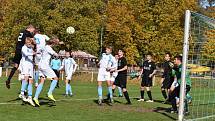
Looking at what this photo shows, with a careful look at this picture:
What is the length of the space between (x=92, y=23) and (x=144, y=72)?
36.2 metres

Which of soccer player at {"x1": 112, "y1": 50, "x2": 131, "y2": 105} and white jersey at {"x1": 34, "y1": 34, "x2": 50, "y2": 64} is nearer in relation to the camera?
white jersey at {"x1": 34, "y1": 34, "x2": 50, "y2": 64}

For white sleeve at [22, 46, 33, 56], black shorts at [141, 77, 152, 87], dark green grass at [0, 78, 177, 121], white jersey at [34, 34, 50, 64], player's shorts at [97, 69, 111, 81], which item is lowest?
dark green grass at [0, 78, 177, 121]

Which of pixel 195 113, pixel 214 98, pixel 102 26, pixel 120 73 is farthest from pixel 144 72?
pixel 102 26

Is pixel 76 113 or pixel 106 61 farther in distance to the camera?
pixel 106 61

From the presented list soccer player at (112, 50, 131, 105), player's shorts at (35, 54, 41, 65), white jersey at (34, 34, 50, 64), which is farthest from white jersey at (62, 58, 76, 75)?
white jersey at (34, 34, 50, 64)

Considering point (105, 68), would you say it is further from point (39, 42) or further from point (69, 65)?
point (69, 65)

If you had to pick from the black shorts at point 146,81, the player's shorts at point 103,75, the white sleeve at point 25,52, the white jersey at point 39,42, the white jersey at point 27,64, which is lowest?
the black shorts at point 146,81

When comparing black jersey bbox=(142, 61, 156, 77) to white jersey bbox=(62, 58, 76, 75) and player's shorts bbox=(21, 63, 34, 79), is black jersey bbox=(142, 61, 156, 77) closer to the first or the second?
white jersey bbox=(62, 58, 76, 75)

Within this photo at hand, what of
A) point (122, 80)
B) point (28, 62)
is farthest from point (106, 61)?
point (28, 62)

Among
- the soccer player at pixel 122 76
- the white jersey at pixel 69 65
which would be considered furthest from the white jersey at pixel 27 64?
the white jersey at pixel 69 65

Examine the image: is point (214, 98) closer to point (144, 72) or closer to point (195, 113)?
point (144, 72)

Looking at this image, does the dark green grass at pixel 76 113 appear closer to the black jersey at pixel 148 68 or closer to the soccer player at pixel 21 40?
the soccer player at pixel 21 40

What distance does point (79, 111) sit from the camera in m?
13.7

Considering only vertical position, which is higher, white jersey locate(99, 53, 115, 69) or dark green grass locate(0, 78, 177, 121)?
white jersey locate(99, 53, 115, 69)
